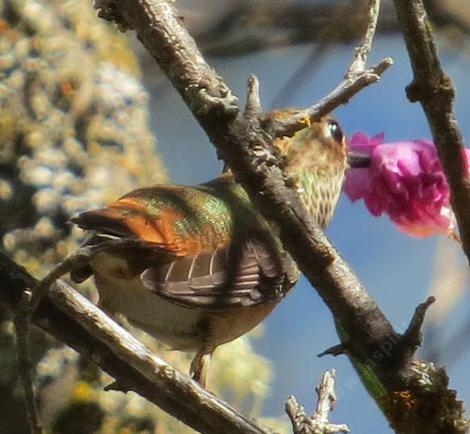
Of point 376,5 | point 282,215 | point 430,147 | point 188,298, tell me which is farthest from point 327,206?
point 282,215

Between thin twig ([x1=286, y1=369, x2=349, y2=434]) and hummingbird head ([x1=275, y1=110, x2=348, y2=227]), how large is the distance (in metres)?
1.30

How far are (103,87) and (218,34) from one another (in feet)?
1.38

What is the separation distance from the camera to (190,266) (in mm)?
1916

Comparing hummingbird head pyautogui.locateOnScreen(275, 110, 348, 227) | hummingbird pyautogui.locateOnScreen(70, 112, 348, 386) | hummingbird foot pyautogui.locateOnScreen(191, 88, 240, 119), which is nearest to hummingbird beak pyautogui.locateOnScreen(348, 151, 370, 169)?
hummingbird pyautogui.locateOnScreen(70, 112, 348, 386)

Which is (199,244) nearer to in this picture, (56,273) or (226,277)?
(226,277)

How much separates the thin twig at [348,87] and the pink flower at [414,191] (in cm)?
19

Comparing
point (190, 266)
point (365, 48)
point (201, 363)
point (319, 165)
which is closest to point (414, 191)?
point (365, 48)

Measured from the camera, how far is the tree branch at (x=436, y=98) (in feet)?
3.24

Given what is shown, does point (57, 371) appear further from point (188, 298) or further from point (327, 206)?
point (327, 206)

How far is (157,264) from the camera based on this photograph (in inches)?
73.5

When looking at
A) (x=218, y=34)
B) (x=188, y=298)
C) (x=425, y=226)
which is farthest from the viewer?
(x=218, y=34)

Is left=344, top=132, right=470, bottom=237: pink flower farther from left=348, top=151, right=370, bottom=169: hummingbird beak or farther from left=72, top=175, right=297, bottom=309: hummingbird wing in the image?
left=72, top=175, right=297, bottom=309: hummingbird wing

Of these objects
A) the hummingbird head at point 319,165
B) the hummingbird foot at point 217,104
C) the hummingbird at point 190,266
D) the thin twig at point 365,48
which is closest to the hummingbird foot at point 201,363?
the hummingbird at point 190,266

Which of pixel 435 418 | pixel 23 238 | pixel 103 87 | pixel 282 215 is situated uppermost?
pixel 103 87
